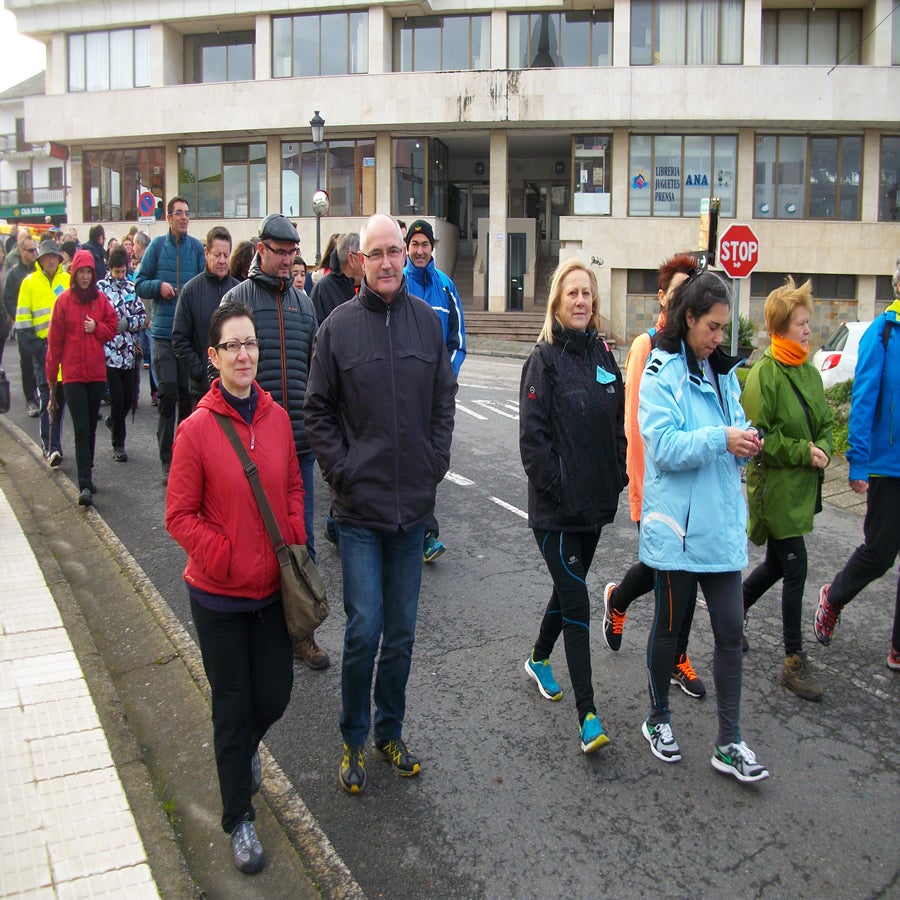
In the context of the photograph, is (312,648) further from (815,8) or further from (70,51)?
(70,51)

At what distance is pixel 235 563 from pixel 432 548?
11.1ft

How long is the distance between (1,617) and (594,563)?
391cm

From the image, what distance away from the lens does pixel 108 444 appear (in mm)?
10367

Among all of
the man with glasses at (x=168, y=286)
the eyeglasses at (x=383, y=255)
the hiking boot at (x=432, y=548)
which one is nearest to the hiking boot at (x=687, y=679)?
the hiking boot at (x=432, y=548)

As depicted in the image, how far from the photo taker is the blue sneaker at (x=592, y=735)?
12.8 feet

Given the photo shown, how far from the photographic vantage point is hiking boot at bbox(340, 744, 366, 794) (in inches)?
146

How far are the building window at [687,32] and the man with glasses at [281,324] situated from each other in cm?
3004

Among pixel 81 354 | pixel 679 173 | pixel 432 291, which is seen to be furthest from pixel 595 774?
pixel 679 173

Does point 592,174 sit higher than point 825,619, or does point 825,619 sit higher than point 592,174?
point 592,174

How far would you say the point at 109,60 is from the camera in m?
37.3

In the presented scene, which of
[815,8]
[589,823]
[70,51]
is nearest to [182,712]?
[589,823]

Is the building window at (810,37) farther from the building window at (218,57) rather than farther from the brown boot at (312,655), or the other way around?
the brown boot at (312,655)

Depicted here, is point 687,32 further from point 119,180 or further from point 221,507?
point 221,507

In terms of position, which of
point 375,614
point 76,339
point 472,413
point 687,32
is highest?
point 687,32
